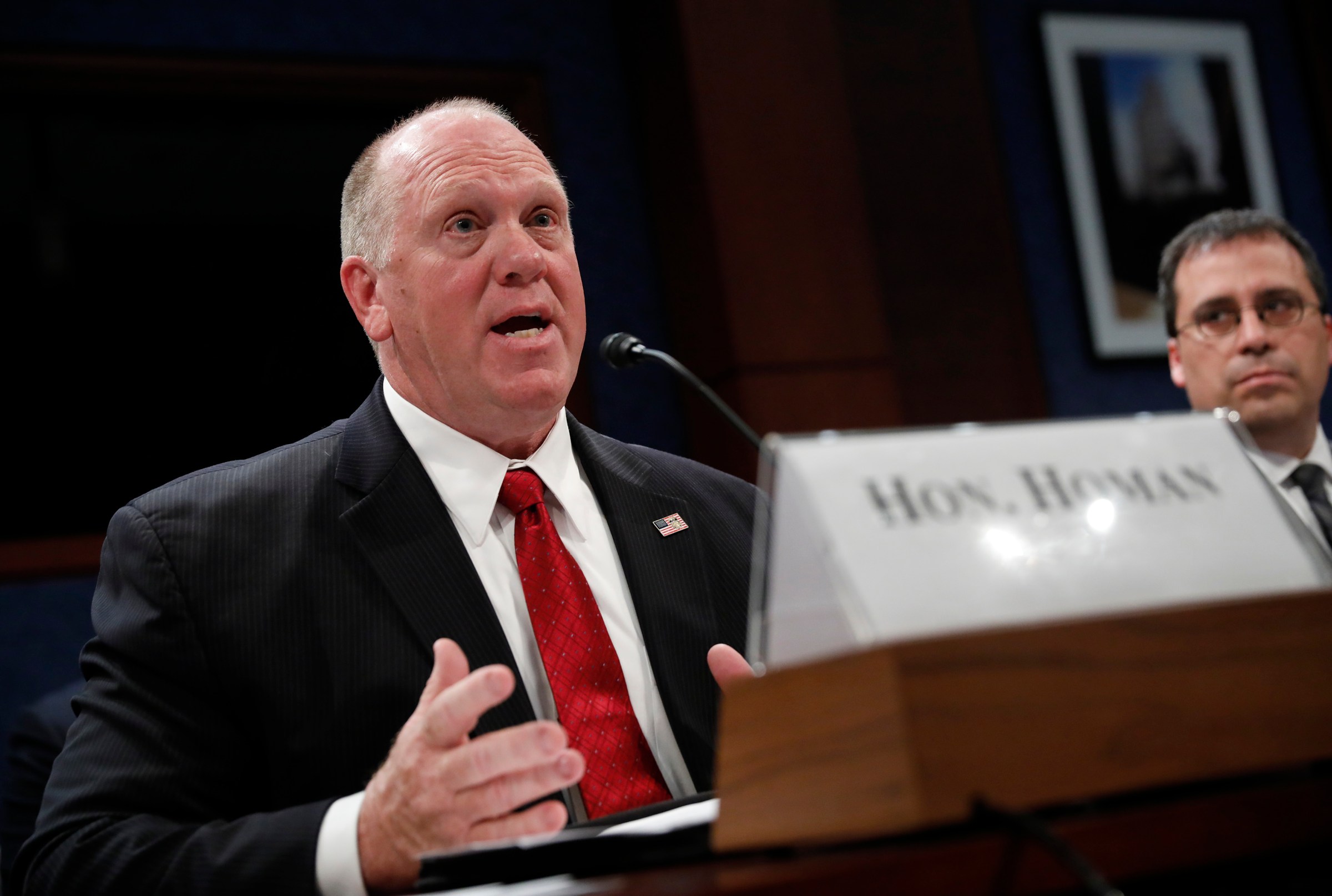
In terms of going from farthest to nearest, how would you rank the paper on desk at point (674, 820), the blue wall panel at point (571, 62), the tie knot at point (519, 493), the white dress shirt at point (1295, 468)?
the blue wall panel at point (571, 62) → the white dress shirt at point (1295, 468) → the tie knot at point (519, 493) → the paper on desk at point (674, 820)

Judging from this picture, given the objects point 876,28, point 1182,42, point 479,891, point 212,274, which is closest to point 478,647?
point 479,891

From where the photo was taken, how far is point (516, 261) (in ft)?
5.91

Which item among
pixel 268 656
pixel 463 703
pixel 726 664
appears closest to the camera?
pixel 463 703

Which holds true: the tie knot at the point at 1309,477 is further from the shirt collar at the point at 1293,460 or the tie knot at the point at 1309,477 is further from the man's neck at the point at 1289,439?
Result: the man's neck at the point at 1289,439

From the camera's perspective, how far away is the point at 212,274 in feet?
11.2

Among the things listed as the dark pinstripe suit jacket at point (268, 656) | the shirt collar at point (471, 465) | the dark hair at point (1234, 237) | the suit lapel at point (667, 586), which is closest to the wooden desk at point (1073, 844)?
the dark pinstripe suit jacket at point (268, 656)

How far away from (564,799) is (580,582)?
0.29 meters

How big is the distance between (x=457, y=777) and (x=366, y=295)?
3.85 ft

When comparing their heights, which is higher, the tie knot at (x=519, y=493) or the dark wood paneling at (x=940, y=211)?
the dark wood paneling at (x=940, y=211)

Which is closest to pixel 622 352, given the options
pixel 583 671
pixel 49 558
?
pixel 583 671

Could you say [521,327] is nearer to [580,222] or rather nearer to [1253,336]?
[1253,336]

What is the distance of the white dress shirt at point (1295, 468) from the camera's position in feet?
7.77

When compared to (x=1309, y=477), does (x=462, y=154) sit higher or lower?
higher

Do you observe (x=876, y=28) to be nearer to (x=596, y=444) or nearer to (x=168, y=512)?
(x=596, y=444)
